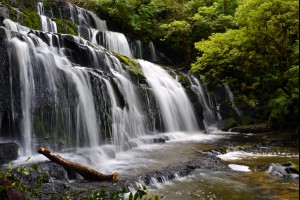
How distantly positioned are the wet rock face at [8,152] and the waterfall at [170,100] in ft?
27.2

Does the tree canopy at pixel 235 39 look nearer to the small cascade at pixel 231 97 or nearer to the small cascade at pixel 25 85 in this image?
the small cascade at pixel 231 97

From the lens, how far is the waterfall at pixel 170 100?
1627cm

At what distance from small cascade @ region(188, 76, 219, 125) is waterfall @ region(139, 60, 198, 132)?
4.46 ft

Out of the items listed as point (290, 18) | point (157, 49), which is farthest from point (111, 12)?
point (290, 18)

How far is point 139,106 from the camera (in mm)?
14891

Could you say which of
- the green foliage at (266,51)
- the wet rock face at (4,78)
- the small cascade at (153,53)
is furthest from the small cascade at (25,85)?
the small cascade at (153,53)

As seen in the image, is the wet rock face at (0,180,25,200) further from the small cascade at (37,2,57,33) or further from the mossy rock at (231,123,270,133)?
the small cascade at (37,2,57,33)

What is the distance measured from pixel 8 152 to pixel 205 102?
41.5 feet

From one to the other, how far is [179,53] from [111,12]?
5.69 meters

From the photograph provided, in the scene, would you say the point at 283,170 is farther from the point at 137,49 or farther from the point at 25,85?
the point at 137,49

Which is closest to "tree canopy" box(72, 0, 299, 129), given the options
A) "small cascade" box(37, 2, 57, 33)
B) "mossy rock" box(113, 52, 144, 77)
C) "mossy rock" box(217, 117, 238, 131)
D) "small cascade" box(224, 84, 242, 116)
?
"small cascade" box(224, 84, 242, 116)

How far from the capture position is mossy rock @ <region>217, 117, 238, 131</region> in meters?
17.6

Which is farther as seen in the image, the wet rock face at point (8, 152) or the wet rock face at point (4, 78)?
the wet rock face at point (4, 78)

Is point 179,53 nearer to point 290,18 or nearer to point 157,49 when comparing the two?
point 157,49
